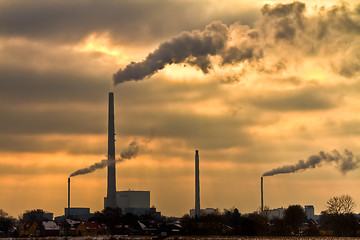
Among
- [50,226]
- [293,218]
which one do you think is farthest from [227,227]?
[50,226]

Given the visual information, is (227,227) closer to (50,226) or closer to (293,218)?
(293,218)

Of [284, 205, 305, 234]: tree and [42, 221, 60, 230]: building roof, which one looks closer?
[284, 205, 305, 234]: tree

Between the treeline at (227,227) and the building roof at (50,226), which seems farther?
the building roof at (50,226)

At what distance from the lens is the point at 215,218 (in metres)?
173

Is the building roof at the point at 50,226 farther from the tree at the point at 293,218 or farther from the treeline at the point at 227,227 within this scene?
the tree at the point at 293,218

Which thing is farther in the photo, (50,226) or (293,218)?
(50,226)

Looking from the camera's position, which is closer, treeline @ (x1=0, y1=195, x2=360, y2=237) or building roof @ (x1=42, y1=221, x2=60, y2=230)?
treeline @ (x1=0, y1=195, x2=360, y2=237)

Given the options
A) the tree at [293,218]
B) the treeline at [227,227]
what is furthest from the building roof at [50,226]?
the tree at [293,218]

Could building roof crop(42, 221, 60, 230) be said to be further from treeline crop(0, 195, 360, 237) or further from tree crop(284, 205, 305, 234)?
tree crop(284, 205, 305, 234)

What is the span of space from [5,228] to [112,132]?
133ft

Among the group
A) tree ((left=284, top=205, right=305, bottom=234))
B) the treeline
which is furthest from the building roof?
tree ((left=284, top=205, right=305, bottom=234))

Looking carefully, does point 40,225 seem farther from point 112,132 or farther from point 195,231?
point 195,231

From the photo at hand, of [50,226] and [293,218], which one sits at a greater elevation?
[293,218]

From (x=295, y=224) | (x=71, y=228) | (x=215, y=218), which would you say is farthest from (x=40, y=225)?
(x=295, y=224)
